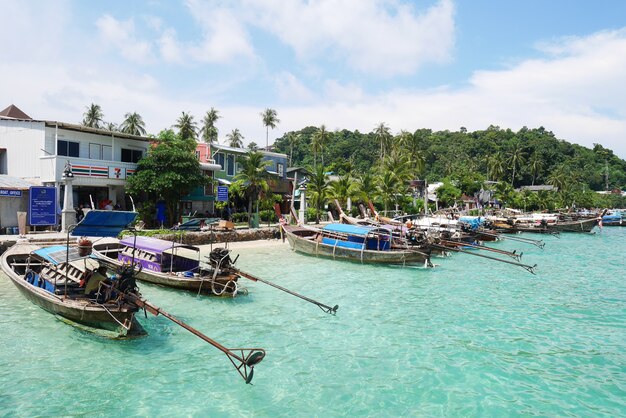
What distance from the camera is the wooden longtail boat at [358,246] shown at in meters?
24.7

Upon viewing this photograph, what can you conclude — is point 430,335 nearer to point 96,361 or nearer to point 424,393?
point 424,393

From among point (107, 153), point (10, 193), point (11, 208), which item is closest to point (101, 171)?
point (107, 153)

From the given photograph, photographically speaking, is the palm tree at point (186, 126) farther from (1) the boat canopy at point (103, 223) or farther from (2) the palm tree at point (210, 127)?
(1) the boat canopy at point (103, 223)

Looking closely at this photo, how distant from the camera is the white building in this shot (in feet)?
89.7

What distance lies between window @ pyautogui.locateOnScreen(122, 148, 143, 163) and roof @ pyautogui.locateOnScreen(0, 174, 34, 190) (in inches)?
278

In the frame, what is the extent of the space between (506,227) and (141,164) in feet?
123

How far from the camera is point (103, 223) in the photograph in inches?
552

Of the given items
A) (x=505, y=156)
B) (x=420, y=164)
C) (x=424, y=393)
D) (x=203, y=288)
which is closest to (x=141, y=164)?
(x=203, y=288)

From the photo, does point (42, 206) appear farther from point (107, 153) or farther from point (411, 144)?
point (411, 144)

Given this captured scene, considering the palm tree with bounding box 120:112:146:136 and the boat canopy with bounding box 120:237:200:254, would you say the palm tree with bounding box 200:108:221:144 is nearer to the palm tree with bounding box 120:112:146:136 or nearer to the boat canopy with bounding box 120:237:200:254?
the palm tree with bounding box 120:112:146:136

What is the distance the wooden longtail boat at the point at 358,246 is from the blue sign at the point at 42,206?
556 inches

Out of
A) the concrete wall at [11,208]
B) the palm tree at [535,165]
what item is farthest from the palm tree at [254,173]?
the palm tree at [535,165]

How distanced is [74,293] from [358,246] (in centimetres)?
1595

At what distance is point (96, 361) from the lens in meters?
10.6
